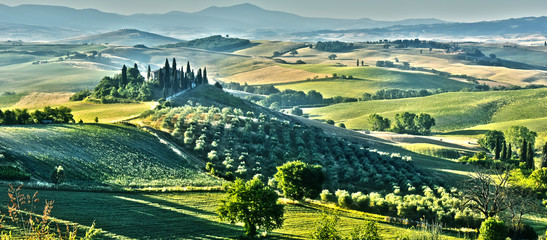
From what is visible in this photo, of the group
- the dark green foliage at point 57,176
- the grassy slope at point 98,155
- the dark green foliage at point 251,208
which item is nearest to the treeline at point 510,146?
the grassy slope at point 98,155

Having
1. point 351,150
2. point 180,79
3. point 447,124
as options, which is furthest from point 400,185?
point 447,124

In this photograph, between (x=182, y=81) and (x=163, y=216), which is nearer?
(x=163, y=216)

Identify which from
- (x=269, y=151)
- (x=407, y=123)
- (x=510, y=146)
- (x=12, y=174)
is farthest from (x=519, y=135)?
(x=12, y=174)

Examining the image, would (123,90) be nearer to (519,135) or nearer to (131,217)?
(131,217)

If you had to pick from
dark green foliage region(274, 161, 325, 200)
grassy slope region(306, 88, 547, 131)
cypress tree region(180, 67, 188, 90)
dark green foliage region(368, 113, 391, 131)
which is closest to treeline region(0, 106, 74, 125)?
dark green foliage region(274, 161, 325, 200)

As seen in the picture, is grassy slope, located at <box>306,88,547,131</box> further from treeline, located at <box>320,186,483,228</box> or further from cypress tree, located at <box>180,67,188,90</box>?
treeline, located at <box>320,186,483,228</box>
